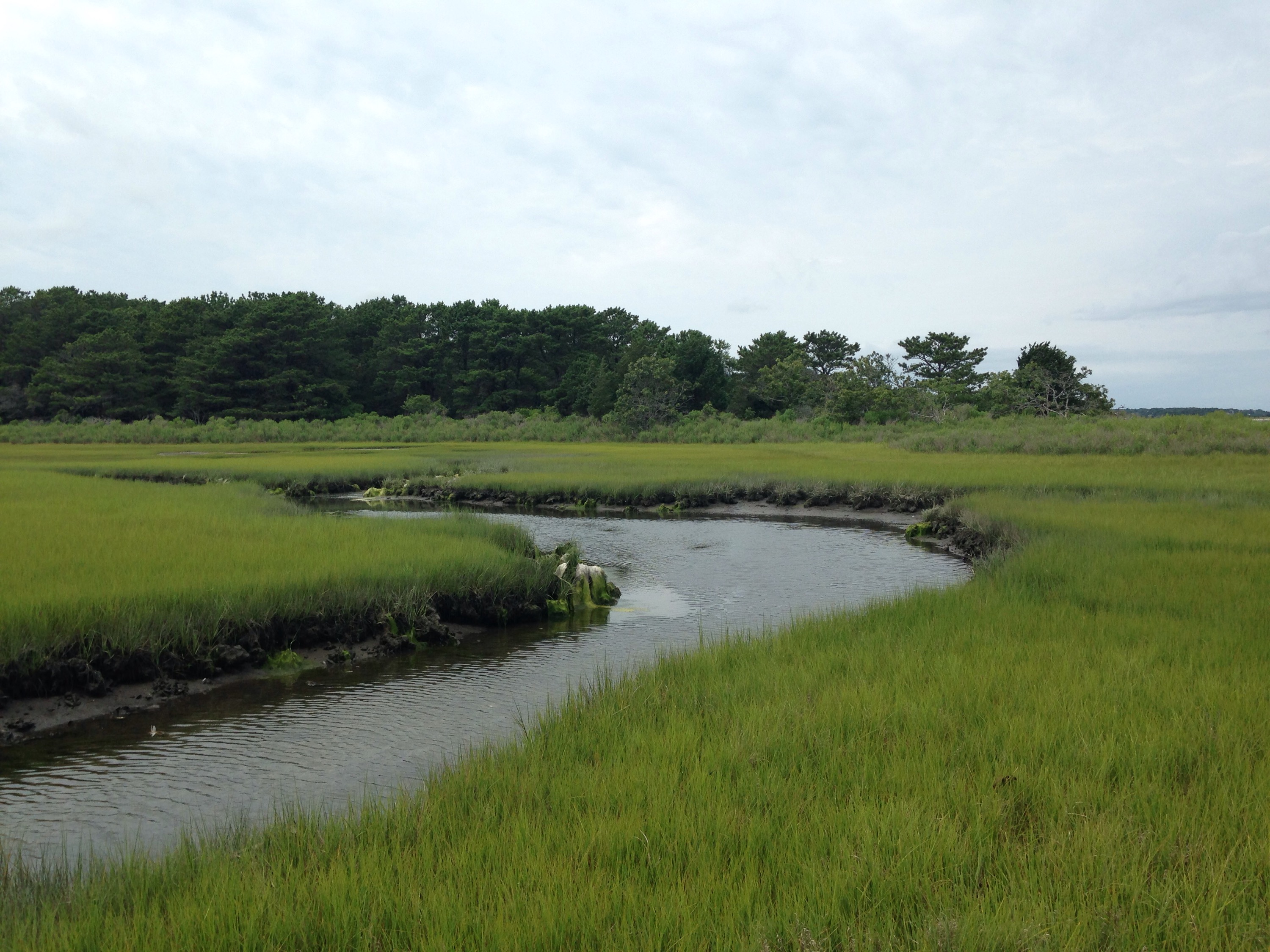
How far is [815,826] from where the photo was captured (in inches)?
145

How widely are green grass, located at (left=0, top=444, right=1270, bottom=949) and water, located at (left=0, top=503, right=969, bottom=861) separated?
90cm

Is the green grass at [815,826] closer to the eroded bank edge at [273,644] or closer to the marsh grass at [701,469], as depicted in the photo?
the eroded bank edge at [273,644]

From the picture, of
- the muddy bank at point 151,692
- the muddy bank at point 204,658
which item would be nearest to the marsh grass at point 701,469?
the muddy bank at point 204,658

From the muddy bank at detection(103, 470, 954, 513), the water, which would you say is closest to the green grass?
the water

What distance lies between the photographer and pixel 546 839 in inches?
144

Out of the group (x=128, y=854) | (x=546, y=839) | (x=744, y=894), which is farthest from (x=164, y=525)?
(x=744, y=894)

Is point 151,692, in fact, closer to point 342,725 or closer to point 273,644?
point 273,644

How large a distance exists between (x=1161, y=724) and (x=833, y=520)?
1647 cm

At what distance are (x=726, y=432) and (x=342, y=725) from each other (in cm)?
5035

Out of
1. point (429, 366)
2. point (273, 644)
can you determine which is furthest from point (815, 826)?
point (429, 366)

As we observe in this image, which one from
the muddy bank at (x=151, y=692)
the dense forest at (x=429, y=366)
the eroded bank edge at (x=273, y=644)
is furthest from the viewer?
the dense forest at (x=429, y=366)

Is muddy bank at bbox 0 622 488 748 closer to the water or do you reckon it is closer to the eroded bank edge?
the eroded bank edge

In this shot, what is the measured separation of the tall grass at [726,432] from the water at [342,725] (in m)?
24.0

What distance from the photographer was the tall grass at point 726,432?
105 ft
